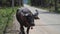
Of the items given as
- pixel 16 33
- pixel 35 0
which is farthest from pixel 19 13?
pixel 35 0

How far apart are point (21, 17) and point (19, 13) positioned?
0.27 meters

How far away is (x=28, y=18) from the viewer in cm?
781

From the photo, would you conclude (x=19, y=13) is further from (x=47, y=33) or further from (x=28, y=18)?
(x=47, y=33)

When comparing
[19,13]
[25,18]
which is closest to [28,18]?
[25,18]

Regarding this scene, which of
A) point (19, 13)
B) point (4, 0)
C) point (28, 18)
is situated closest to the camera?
point (28, 18)

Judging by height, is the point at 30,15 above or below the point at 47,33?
above

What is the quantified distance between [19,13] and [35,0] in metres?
91.9

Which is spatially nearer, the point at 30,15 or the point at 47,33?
the point at 30,15

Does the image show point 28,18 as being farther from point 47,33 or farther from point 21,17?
point 47,33

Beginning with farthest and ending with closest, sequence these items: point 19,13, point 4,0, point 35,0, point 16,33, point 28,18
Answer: point 35,0 → point 4,0 → point 16,33 → point 19,13 → point 28,18

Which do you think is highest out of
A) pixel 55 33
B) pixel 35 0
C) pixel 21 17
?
pixel 21 17

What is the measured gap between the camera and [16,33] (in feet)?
32.9

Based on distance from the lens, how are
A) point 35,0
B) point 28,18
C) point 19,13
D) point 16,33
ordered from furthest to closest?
point 35,0, point 16,33, point 19,13, point 28,18

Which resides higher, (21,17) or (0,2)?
(21,17)
